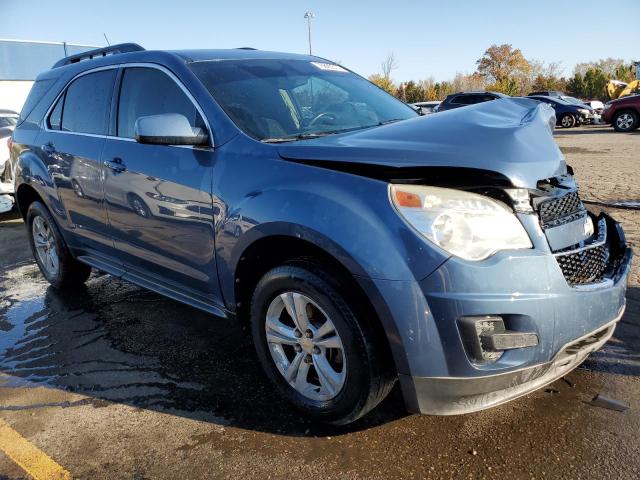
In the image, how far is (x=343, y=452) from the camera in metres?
2.35

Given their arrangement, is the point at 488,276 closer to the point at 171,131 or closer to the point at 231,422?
the point at 231,422

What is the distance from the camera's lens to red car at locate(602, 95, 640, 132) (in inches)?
723

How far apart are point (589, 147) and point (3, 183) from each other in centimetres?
1391

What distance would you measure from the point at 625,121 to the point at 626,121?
0.12 ft

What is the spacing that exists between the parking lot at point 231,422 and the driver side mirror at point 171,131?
4.51 ft

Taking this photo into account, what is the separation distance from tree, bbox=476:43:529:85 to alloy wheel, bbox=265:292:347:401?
63912mm

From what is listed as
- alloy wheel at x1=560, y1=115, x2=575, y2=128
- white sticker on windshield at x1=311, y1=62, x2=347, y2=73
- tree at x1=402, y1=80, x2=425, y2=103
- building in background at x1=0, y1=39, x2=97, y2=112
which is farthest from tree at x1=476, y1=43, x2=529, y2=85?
white sticker on windshield at x1=311, y1=62, x2=347, y2=73

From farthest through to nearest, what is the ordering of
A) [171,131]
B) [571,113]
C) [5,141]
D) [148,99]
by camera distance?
[571,113] → [5,141] → [148,99] → [171,131]

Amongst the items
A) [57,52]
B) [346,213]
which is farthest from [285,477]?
[57,52]

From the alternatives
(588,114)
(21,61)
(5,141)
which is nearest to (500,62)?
(588,114)

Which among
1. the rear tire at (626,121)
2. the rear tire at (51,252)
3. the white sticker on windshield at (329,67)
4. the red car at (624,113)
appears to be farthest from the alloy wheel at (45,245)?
the rear tire at (626,121)

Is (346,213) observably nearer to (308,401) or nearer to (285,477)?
(308,401)

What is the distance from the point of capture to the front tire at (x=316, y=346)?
2.21 meters

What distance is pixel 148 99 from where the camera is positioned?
3.35 meters
